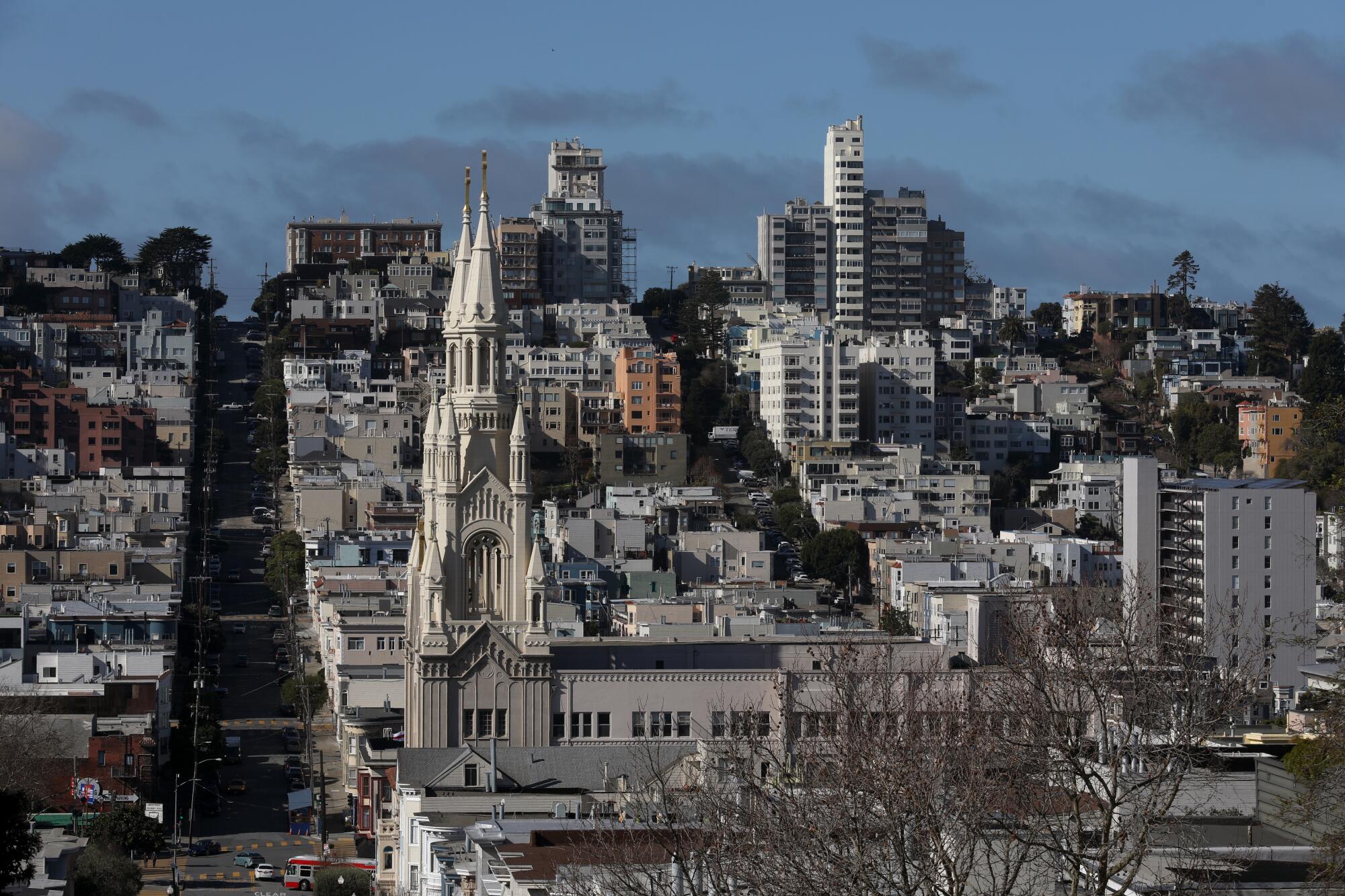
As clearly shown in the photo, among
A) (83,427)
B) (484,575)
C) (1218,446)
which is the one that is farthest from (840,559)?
(484,575)

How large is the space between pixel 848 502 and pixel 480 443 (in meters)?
72.3

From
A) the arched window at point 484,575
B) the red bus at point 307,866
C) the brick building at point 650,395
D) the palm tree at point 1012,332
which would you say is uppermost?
the palm tree at point 1012,332

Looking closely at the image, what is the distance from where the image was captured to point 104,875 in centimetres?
6875

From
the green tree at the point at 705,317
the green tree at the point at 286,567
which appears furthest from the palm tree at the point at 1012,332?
the green tree at the point at 286,567

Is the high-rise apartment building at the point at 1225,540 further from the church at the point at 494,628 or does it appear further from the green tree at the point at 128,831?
the green tree at the point at 128,831

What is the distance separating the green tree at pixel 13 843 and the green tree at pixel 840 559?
78.1 metres

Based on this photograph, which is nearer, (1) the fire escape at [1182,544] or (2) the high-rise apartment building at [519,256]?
(1) the fire escape at [1182,544]

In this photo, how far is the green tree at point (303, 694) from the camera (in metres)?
106

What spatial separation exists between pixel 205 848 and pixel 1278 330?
404 feet

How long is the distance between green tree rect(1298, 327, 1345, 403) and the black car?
97.8m

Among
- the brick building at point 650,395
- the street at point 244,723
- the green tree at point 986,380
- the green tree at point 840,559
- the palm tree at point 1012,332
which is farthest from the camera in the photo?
the palm tree at point 1012,332

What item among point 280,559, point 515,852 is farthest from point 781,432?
point 515,852

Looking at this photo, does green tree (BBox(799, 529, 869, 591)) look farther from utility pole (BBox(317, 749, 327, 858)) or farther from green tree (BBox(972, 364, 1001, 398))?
utility pole (BBox(317, 749, 327, 858))

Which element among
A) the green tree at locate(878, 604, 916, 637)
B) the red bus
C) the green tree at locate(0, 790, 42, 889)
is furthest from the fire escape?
the green tree at locate(0, 790, 42, 889)
